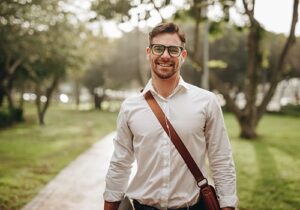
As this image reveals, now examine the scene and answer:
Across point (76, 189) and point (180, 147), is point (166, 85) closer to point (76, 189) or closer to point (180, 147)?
point (180, 147)

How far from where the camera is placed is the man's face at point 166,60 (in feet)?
9.65

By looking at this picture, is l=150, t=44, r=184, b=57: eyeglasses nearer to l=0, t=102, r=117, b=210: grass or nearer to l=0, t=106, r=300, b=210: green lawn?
l=0, t=106, r=300, b=210: green lawn

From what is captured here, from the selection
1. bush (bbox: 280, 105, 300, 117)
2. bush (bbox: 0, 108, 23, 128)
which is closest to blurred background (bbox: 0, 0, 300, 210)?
bush (bbox: 0, 108, 23, 128)

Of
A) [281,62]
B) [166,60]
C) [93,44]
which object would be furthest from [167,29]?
[93,44]

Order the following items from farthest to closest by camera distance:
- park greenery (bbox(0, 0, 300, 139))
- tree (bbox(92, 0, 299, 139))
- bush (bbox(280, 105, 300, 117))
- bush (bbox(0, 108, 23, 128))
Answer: bush (bbox(280, 105, 300, 117))
bush (bbox(0, 108, 23, 128))
tree (bbox(92, 0, 299, 139))
park greenery (bbox(0, 0, 300, 139))

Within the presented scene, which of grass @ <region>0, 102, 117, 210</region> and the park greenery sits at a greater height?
the park greenery

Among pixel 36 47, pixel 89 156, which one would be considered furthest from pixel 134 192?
pixel 36 47

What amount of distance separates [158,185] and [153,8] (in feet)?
24.9

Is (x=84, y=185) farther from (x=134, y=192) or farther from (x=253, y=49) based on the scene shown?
(x=253, y=49)

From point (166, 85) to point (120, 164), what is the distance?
0.62 m

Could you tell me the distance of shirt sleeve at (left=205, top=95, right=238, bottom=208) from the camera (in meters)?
2.82

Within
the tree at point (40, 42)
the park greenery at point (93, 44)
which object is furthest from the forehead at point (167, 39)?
the tree at point (40, 42)

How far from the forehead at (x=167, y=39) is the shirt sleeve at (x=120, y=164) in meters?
0.50

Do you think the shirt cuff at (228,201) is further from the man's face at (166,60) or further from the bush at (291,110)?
the bush at (291,110)
